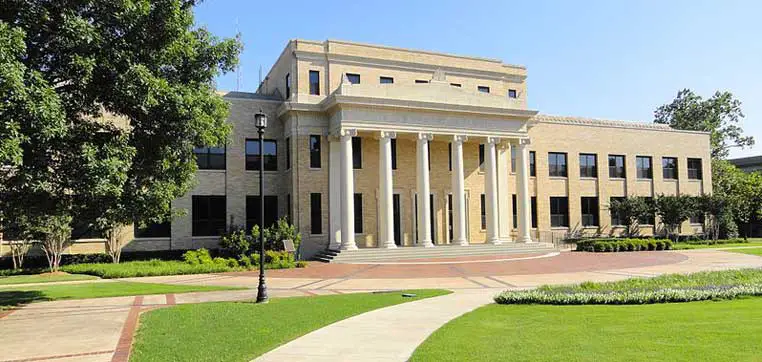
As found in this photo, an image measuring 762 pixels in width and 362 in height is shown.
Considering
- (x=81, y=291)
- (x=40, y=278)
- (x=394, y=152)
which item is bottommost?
(x=40, y=278)

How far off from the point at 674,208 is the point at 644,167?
5666 mm

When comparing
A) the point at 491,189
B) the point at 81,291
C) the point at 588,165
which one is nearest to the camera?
the point at 81,291

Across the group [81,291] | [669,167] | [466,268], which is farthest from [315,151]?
[669,167]

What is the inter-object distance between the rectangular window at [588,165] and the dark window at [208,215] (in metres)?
26.8

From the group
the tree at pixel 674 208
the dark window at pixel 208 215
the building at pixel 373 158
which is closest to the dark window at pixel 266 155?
the building at pixel 373 158

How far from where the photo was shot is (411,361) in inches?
292

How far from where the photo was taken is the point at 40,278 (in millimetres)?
22750

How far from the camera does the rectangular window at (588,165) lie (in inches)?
1690

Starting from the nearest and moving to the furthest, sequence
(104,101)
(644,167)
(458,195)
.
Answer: (104,101)
(458,195)
(644,167)

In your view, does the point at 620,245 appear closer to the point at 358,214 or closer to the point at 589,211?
the point at 589,211

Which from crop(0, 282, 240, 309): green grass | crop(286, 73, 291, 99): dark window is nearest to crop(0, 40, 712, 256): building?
crop(286, 73, 291, 99): dark window

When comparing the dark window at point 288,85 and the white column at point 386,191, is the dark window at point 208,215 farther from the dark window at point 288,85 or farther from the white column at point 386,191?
the white column at point 386,191

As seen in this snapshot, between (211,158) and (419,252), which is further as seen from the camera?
(211,158)

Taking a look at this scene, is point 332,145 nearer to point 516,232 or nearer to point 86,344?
point 516,232
